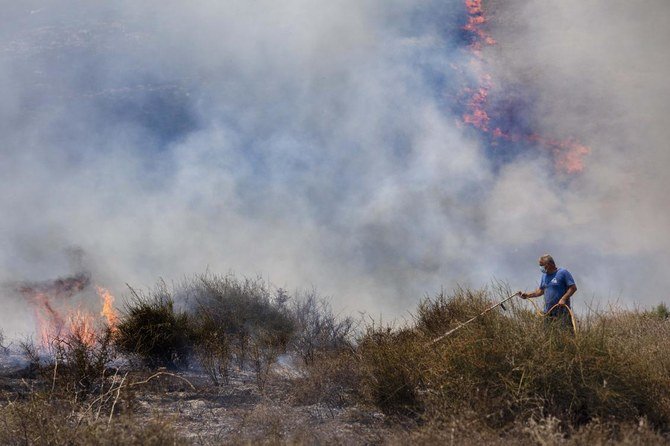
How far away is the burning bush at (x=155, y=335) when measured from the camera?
11.0 metres

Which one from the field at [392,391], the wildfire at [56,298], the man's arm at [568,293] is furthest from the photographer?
the wildfire at [56,298]

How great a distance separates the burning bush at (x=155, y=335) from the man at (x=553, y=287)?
7271mm

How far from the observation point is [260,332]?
13.8m

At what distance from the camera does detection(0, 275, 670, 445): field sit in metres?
4.95

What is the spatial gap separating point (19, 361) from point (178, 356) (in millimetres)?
3664

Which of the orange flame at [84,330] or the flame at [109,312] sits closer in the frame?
the orange flame at [84,330]

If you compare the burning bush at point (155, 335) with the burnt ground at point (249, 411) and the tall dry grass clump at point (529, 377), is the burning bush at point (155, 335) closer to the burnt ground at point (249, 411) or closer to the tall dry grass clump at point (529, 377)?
the burnt ground at point (249, 411)

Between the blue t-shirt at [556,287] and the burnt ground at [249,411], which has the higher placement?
the blue t-shirt at [556,287]

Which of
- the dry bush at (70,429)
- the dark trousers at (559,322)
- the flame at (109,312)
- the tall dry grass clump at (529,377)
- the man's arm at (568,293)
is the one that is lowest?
the dry bush at (70,429)

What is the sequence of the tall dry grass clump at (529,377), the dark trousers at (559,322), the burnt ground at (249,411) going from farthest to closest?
the dark trousers at (559,322), the burnt ground at (249,411), the tall dry grass clump at (529,377)

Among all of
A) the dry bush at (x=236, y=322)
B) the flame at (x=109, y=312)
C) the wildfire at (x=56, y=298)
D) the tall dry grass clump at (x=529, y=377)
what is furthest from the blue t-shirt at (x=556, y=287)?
the wildfire at (x=56, y=298)

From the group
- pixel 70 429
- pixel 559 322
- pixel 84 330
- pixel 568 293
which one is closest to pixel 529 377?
pixel 559 322

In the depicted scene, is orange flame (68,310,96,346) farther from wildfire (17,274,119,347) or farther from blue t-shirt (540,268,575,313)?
blue t-shirt (540,268,575,313)

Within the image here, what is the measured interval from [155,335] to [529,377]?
8116mm
